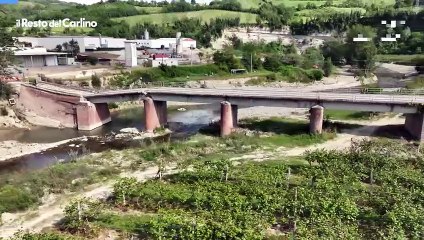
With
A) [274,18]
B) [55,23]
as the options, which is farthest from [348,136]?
[274,18]

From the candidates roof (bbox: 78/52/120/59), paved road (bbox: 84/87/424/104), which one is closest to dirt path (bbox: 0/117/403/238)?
paved road (bbox: 84/87/424/104)

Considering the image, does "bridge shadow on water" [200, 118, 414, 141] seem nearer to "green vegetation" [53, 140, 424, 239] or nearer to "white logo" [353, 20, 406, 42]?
"green vegetation" [53, 140, 424, 239]

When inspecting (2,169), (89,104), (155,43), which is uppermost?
(155,43)

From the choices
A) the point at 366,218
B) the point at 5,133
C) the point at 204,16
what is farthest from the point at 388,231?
the point at 204,16

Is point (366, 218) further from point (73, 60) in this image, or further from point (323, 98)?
point (73, 60)

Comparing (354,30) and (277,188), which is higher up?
(354,30)

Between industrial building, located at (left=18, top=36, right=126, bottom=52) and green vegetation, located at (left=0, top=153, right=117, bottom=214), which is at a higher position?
industrial building, located at (left=18, top=36, right=126, bottom=52)
